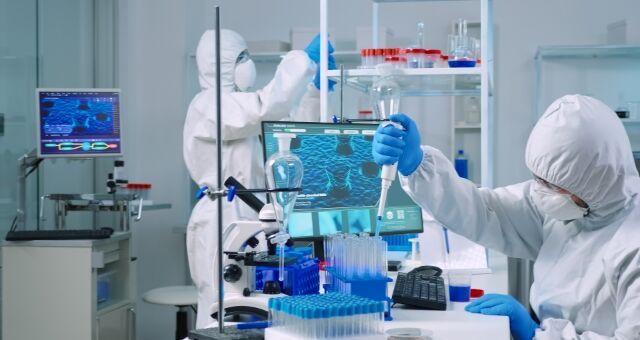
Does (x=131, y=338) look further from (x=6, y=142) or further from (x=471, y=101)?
(x=471, y=101)

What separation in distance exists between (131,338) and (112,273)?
33 centimetres

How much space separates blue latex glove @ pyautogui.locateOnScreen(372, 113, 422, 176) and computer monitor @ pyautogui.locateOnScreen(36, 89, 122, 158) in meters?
2.08

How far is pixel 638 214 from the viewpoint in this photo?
1.50 metres

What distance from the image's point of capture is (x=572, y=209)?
156 cm

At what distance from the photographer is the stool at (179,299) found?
12.3 feet

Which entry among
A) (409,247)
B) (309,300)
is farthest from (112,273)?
(309,300)

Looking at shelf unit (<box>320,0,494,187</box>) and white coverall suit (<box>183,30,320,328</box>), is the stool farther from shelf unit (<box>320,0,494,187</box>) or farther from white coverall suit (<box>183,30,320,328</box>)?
shelf unit (<box>320,0,494,187</box>)

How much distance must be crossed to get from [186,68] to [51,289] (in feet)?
6.13

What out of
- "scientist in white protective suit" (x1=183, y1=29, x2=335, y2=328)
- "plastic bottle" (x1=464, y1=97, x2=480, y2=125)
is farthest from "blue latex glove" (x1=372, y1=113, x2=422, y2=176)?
"plastic bottle" (x1=464, y1=97, x2=480, y2=125)

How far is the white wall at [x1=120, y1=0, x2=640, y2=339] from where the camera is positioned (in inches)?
178

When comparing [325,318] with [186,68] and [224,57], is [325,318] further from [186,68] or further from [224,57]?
[186,68]

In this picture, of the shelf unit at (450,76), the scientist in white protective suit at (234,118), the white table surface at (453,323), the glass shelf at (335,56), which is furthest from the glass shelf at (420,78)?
the glass shelf at (335,56)

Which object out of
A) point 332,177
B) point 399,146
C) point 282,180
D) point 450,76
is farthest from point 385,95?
point 282,180

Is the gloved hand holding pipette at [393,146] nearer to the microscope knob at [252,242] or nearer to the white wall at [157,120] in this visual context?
the microscope knob at [252,242]
